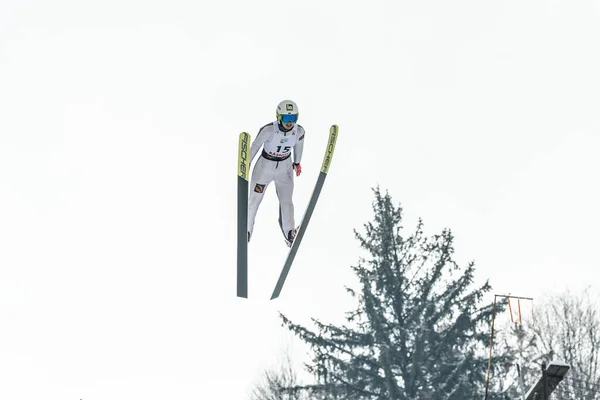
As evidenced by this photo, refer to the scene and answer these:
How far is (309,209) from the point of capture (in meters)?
10.9

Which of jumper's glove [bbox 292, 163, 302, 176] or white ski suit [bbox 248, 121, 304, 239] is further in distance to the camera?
jumper's glove [bbox 292, 163, 302, 176]

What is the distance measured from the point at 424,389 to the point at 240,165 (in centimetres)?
1669

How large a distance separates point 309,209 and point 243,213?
132cm

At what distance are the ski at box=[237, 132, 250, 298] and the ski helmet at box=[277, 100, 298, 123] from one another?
0.51 m

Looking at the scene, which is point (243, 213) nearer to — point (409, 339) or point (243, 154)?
point (243, 154)

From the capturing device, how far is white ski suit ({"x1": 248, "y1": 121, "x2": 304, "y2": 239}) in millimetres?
10219

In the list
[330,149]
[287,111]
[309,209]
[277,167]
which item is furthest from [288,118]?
[309,209]

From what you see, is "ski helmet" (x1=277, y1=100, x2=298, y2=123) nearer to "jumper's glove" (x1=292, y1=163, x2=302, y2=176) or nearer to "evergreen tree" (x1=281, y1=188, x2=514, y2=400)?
"jumper's glove" (x1=292, y1=163, x2=302, y2=176)

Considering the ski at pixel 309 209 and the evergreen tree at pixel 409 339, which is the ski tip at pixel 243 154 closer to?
the ski at pixel 309 209

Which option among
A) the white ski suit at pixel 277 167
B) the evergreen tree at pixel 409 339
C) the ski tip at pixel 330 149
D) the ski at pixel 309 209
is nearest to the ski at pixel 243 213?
the white ski suit at pixel 277 167

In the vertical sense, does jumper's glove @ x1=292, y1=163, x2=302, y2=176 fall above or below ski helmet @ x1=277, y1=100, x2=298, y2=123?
below

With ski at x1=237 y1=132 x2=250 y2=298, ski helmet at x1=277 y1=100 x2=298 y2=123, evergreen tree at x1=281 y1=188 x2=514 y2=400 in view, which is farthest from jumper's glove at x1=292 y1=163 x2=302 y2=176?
evergreen tree at x1=281 y1=188 x2=514 y2=400

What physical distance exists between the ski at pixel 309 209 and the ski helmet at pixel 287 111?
4.41 feet

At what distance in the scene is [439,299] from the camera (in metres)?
25.9
